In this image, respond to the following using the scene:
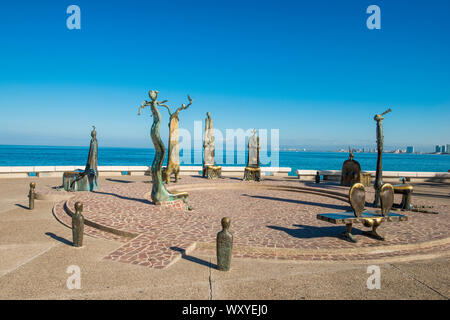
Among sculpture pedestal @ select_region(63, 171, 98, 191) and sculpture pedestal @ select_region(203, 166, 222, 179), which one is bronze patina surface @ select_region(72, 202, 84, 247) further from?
sculpture pedestal @ select_region(203, 166, 222, 179)

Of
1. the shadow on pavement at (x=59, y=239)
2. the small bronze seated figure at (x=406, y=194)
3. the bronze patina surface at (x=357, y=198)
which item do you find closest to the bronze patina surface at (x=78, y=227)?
the shadow on pavement at (x=59, y=239)

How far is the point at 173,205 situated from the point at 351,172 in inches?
436

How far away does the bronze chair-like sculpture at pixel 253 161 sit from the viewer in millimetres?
18391

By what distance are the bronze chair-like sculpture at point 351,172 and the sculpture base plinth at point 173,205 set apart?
10217 millimetres

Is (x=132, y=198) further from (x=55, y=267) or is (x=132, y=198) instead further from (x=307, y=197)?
(x=307, y=197)

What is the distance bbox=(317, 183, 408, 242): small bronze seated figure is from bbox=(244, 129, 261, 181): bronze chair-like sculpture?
37.8 ft

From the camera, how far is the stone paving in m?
5.78

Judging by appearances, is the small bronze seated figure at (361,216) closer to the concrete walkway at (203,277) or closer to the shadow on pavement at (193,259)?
the concrete walkway at (203,277)

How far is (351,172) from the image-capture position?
15859 millimetres

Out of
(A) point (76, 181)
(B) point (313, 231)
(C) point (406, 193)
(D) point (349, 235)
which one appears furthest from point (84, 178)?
(C) point (406, 193)

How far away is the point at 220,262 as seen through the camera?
16.1ft

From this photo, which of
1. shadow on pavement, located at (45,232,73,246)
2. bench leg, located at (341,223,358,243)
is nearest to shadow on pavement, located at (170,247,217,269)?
shadow on pavement, located at (45,232,73,246)

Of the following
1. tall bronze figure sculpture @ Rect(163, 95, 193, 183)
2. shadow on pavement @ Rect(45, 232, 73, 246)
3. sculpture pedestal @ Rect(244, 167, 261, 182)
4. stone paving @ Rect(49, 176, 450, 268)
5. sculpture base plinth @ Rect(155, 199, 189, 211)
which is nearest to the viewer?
stone paving @ Rect(49, 176, 450, 268)

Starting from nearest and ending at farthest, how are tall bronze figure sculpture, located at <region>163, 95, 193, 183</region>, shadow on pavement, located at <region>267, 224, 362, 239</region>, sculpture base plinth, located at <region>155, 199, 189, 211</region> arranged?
shadow on pavement, located at <region>267, 224, 362, 239</region>
sculpture base plinth, located at <region>155, 199, 189, 211</region>
tall bronze figure sculpture, located at <region>163, 95, 193, 183</region>
